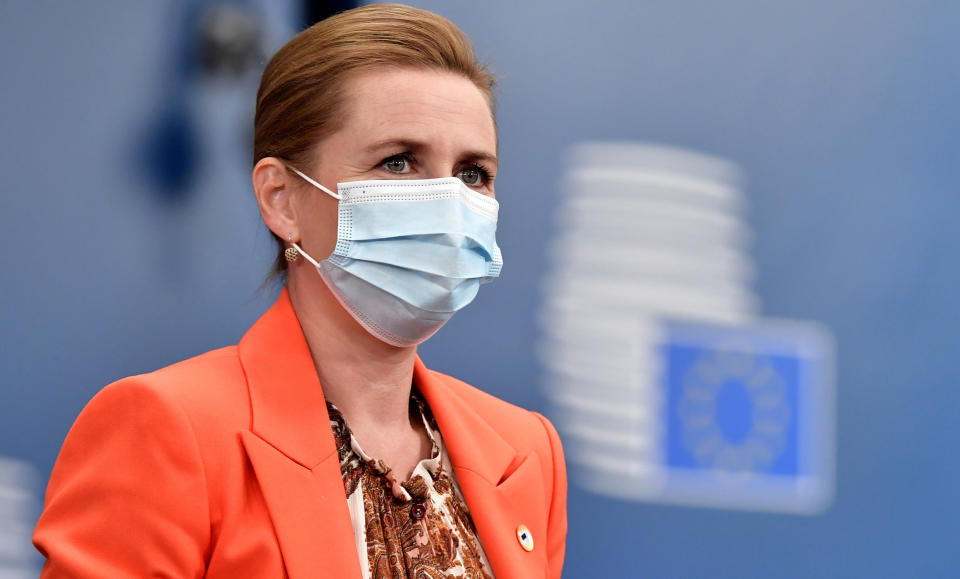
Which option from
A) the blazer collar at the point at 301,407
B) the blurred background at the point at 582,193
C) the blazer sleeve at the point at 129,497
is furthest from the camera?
the blurred background at the point at 582,193

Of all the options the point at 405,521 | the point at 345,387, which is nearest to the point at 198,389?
the point at 345,387

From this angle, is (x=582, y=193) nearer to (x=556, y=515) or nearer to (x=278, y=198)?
(x=556, y=515)

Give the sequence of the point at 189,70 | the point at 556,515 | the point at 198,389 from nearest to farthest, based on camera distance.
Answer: the point at 198,389 < the point at 556,515 < the point at 189,70

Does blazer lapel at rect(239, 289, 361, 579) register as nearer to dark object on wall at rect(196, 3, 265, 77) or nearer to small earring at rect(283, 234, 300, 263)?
small earring at rect(283, 234, 300, 263)

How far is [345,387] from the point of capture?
164 centimetres

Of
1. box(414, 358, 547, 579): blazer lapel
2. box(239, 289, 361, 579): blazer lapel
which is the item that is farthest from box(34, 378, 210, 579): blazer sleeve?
box(414, 358, 547, 579): blazer lapel

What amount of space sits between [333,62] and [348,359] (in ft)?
1.52

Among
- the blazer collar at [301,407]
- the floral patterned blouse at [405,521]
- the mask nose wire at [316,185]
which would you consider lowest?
the floral patterned blouse at [405,521]

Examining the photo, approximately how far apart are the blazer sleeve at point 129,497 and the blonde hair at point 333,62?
1.41 ft

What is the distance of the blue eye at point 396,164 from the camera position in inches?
Answer: 64.7

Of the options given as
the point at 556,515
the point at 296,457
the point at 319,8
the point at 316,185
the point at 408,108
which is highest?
the point at 319,8

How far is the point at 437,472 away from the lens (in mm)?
1686

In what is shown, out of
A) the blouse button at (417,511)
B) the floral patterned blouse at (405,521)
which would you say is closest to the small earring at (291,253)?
the floral patterned blouse at (405,521)

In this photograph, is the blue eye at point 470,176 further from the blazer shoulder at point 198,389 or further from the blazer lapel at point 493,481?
the blazer shoulder at point 198,389
